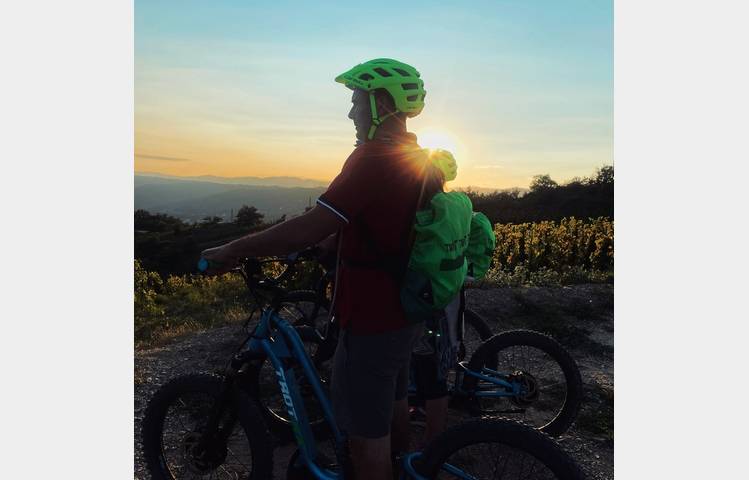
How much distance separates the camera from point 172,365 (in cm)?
544

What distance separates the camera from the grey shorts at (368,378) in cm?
241

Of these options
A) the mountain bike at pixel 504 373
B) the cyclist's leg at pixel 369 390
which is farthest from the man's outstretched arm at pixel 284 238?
the mountain bike at pixel 504 373

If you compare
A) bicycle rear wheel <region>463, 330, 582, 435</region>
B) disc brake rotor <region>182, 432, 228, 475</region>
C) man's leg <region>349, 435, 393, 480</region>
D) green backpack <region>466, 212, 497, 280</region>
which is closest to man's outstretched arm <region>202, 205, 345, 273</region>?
man's leg <region>349, 435, 393, 480</region>

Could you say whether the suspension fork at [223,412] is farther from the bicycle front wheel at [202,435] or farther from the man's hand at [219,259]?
the man's hand at [219,259]

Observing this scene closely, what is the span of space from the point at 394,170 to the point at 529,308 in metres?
5.53

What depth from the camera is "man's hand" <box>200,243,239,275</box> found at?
247 centimetres

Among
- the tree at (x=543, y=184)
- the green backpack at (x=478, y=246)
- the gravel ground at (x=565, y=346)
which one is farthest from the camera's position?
the tree at (x=543, y=184)

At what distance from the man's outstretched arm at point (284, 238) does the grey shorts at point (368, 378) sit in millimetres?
457

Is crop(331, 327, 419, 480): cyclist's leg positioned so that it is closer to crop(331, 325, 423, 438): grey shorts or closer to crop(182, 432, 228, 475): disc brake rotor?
crop(331, 325, 423, 438): grey shorts

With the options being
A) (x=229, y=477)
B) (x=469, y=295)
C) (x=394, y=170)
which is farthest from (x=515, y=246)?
(x=394, y=170)

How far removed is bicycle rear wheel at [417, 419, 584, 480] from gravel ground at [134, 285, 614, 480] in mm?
1667

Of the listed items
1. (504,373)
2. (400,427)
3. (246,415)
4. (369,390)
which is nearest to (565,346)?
(504,373)

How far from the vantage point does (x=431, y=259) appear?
2.36 metres

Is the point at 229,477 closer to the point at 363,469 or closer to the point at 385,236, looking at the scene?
the point at 363,469
